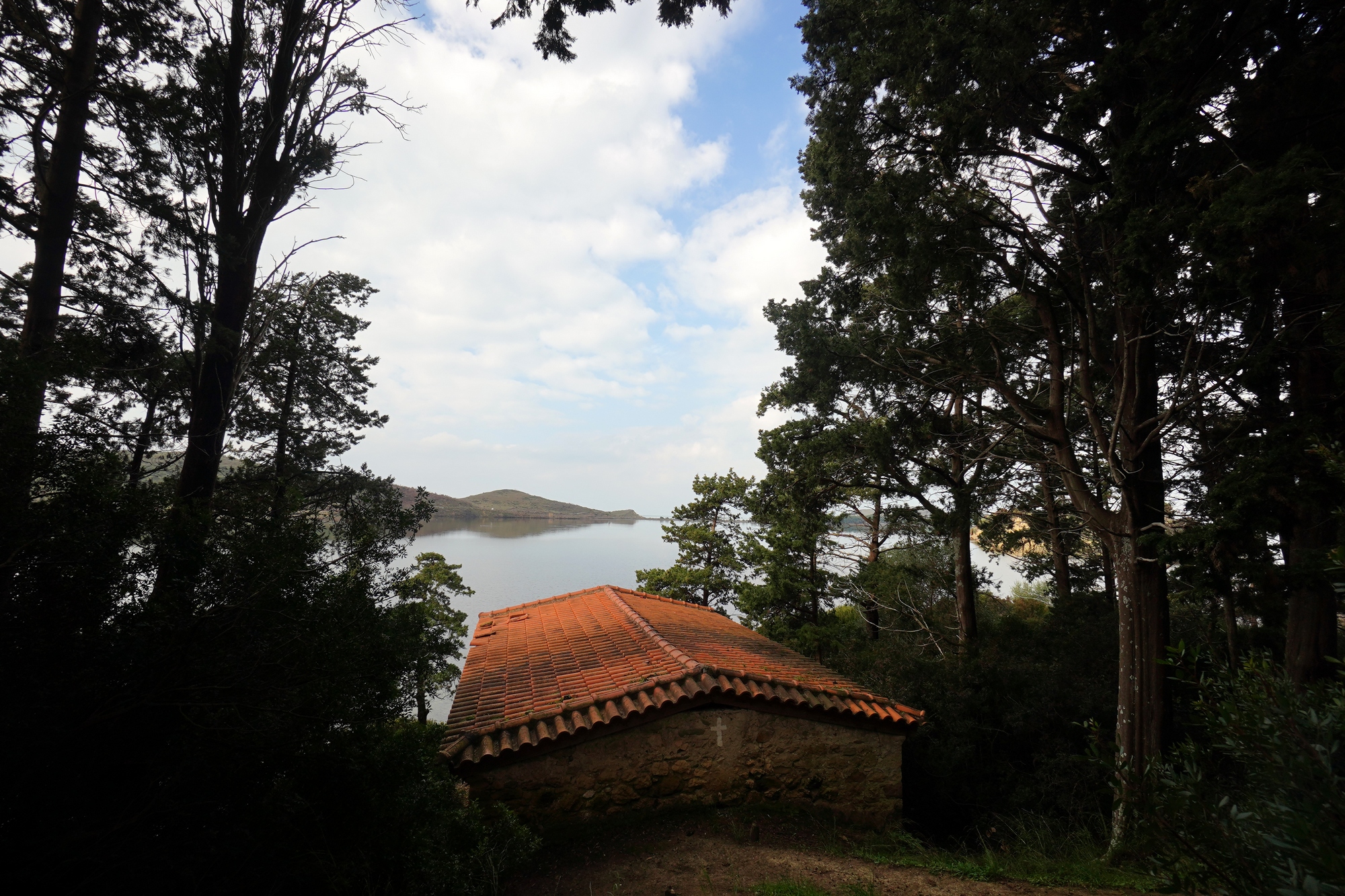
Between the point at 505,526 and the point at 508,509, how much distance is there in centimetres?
501

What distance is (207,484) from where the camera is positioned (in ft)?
16.3

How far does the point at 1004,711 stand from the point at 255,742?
950 cm

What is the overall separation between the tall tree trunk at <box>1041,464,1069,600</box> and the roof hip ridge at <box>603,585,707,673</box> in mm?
6718

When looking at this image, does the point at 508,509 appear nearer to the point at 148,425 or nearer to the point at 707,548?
the point at 707,548

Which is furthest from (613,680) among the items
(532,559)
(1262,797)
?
(532,559)

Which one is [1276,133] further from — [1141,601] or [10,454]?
[10,454]

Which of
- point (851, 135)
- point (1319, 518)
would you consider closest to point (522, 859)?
point (1319, 518)

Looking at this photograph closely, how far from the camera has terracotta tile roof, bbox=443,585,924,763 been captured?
5.92 meters

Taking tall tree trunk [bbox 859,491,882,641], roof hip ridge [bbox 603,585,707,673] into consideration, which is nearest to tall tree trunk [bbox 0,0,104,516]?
roof hip ridge [bbox 603,585,707,673]

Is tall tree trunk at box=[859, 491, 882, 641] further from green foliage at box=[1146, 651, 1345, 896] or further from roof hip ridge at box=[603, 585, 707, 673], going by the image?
green foliage at box=[1146, 651, 1345, 896]

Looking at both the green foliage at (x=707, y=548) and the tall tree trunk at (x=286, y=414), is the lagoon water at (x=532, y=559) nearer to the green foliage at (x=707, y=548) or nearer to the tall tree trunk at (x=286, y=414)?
the green foliage at (x=707, y=548)

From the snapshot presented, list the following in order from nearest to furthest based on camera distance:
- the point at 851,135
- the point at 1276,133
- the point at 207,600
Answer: the point at 207,600 < the point at 1276,133 < the point at 851,135

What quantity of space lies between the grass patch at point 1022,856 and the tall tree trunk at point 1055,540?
483 cm

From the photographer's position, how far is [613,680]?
22.7 ft
